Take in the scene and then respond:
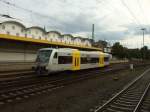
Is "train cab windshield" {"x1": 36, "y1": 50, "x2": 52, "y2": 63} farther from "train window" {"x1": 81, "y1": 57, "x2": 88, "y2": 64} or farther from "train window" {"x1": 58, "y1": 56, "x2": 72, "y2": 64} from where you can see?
"train window" {"x1": 81, "y1": 57, "x2": 88, "y2": 64}

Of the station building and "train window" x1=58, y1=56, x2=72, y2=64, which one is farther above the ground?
the station building

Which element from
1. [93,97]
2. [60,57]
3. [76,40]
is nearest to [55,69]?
[60,57]

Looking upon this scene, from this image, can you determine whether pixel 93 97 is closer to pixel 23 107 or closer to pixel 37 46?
pixel 23 107

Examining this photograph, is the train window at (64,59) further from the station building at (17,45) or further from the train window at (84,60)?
the station building at (17,45)

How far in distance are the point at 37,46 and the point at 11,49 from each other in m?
7.21

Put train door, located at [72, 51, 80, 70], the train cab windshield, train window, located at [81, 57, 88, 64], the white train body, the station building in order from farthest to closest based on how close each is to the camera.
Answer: the station building → train window, located at [81, 57, 88, 64] → train door, located at [72, 51, 80, 70] → the train cab windshield → the white train body

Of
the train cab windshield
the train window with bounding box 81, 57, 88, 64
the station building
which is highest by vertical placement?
the station building

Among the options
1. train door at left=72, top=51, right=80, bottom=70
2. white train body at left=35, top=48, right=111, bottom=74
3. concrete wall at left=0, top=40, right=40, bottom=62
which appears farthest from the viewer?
concrete wall at left=0, top=40, right=40, bottom=62

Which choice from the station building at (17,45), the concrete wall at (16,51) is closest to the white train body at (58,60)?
the station building at (17,45)

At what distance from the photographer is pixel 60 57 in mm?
25984

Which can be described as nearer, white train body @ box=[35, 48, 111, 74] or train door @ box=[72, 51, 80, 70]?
white train body @ box=[35, 48, 111, 74]

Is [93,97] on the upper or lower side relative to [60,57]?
lower

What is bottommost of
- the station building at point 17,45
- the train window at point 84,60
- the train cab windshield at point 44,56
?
the train window at point 84,60

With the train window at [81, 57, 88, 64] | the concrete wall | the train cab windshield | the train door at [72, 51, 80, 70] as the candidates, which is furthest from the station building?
the train door at [72, 51, 80, 70]
